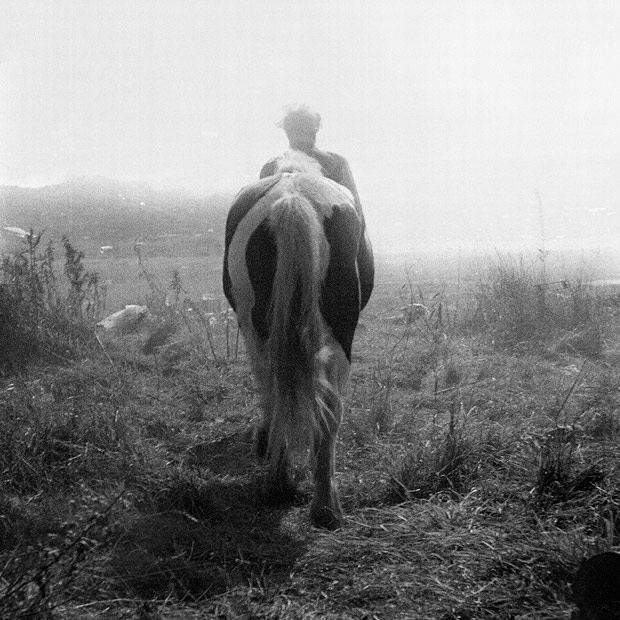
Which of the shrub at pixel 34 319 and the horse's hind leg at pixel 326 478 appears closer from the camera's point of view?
the horse's hind leg at pixel 326 478

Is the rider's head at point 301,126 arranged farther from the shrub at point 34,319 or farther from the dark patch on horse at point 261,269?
the shrub at point 34,319

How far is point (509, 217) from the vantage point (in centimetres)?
1850

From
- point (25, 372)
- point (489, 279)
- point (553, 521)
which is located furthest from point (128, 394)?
point (489, 279)

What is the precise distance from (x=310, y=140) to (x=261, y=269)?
1449 mm

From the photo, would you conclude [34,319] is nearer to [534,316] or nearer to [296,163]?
[296,163]

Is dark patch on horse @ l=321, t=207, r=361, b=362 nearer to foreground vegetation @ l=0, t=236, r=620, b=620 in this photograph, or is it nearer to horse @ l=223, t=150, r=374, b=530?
horse @ l=223, t=150, r=374, b=530

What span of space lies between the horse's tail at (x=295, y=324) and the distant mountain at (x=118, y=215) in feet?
37.4

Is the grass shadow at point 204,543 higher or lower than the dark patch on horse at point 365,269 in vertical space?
lower

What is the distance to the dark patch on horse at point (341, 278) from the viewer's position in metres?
3.26

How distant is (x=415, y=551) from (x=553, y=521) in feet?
1.94

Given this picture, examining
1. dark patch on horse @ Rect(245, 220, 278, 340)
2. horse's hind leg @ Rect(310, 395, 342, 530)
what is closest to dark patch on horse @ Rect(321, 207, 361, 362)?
dark patch on horse @ Rect(245, 220, 278, 340)

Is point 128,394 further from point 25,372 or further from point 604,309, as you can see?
point 604,309

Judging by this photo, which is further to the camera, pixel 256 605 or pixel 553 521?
pixel 553 521

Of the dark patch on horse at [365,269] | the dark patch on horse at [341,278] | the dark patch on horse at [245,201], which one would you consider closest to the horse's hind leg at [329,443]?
the dark patch on horse at [341,278]
